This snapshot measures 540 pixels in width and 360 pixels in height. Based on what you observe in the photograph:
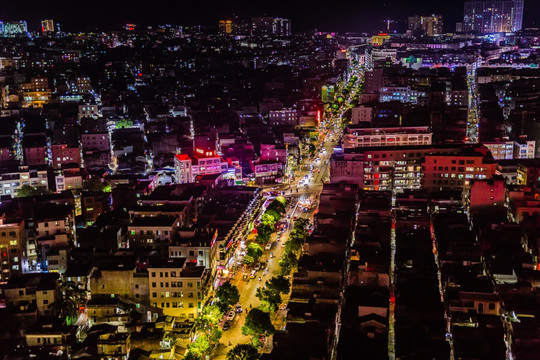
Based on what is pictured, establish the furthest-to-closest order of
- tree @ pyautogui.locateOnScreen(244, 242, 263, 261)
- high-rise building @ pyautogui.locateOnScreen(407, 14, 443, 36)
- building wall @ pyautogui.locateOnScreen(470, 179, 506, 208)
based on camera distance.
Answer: high-rise building @ pyautogui.locateOnScreen(407, 14, 443, 36), building wall @ pyautogui.locateOnScreen(470, 179, 506, 208), tree @ pyautogui.locateOnScreen(244, 242, 263, 261)

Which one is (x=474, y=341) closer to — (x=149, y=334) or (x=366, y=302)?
(x=366, y=302)

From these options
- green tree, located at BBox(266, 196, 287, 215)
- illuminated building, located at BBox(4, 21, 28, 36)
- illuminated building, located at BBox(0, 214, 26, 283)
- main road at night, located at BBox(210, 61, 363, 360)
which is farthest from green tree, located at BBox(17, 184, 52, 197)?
illuminated building, located at BBox(4, 21, 28, 36)

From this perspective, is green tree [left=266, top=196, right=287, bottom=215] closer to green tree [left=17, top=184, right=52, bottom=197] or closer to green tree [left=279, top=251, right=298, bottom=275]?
green tree [left=279, top=251, right=298, bottom=275]

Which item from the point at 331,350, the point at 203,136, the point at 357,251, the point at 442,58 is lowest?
the point at 331,350

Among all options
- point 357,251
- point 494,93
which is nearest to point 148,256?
point 357,251

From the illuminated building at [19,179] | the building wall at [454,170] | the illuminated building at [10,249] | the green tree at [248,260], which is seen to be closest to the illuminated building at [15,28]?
the illuminated building at [19,179]

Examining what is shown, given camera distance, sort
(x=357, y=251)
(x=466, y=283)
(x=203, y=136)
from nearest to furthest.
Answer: (x=466, y=283) < (x=357, y=251) < (x=203, y=136)
